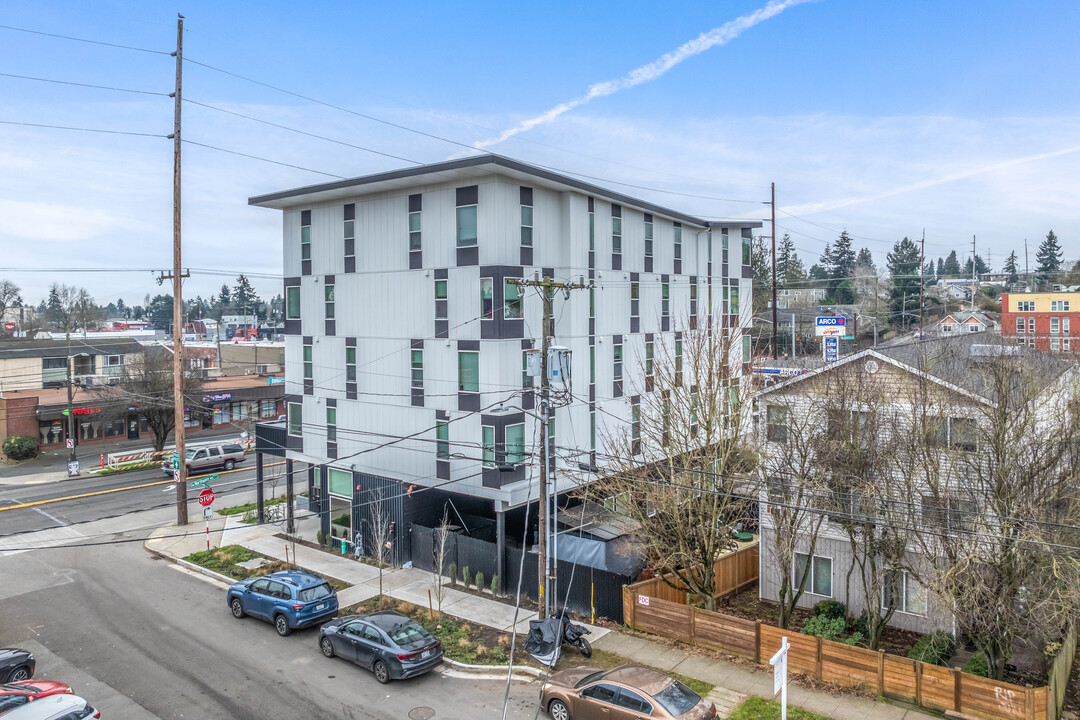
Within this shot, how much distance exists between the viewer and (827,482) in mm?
18438

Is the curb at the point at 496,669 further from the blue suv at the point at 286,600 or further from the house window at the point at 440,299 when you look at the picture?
the house window at the point at 440,299

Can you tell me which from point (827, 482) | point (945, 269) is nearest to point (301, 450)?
point (827, 482)

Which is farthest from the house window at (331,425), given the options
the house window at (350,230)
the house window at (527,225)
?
the house window at (527,225)

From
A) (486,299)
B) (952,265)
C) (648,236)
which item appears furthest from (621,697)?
(952,265)

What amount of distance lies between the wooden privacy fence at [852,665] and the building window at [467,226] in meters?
12.7

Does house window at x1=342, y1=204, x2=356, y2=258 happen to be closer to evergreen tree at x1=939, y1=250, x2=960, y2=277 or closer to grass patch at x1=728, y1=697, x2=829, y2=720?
grass patch at x1=728, y1=697, x2=829, y2=720

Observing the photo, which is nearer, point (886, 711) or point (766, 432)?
point (886, 711)

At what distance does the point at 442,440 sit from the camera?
82.8 ft

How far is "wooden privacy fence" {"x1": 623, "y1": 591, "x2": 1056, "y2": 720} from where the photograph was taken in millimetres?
14795

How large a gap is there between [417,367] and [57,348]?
46.6 m

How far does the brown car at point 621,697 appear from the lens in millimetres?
13656

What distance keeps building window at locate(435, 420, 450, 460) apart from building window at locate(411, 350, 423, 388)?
1.67 meters

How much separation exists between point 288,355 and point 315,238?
5.25 m

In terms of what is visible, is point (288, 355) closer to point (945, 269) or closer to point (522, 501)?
point (522, 501)
